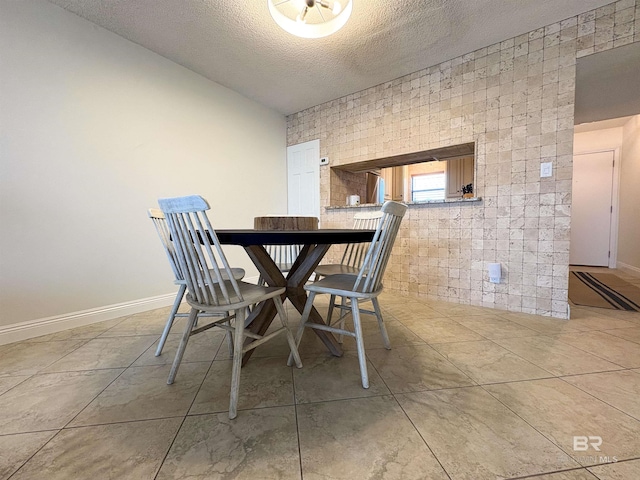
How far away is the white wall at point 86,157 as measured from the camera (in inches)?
70.7

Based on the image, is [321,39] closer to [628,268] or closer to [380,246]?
[380,246]

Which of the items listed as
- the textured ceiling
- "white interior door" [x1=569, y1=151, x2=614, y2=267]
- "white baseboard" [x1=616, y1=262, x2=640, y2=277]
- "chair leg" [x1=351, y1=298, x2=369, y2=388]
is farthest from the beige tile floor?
"white interior door" [x1=569, y1=151, x2=614, y2=267]

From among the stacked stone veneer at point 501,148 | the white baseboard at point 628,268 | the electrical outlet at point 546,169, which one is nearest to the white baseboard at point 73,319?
the stacked stone veneer at point 501,148

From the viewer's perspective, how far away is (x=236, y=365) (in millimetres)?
1094

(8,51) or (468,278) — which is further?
(468,278)

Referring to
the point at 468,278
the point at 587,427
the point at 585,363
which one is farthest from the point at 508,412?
the point at 468,278

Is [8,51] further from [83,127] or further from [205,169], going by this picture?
[205,169]

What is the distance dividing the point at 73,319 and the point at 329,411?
215 centimetres

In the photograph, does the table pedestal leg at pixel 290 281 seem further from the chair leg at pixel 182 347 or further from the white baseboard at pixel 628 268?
the white baseboard at pixel 628 268

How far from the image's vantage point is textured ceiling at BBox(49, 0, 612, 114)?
75.8 inches

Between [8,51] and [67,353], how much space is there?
202cm

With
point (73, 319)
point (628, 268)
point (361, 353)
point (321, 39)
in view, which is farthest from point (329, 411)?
point (628, 268)

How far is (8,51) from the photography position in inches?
68.9

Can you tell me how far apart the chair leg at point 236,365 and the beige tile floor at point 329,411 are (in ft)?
0.17
